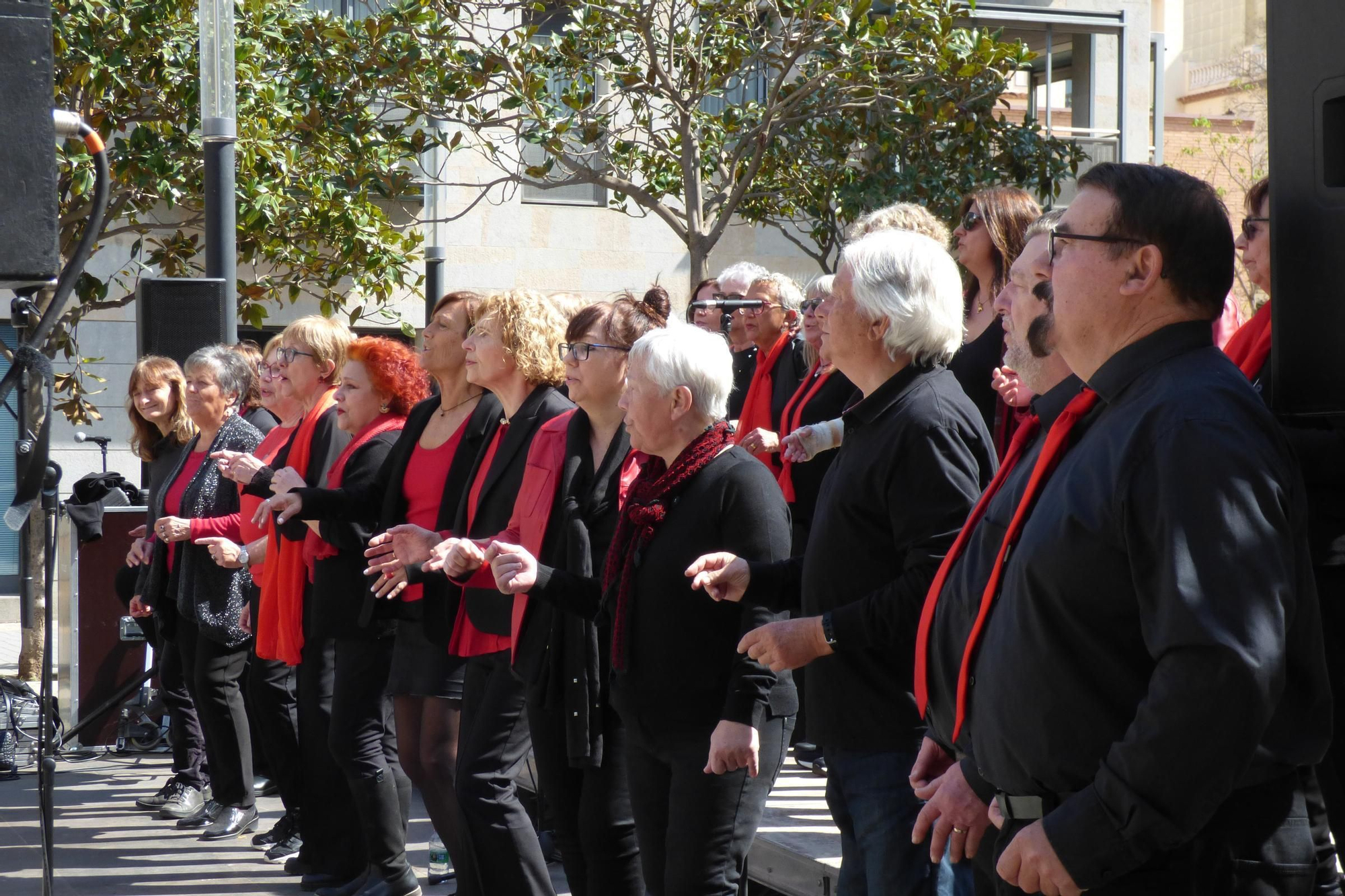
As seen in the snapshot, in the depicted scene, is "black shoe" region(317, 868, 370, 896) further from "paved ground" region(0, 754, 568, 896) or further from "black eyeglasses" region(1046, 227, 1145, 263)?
"black eyeglasses" region(1046, 227, 1145, 263)

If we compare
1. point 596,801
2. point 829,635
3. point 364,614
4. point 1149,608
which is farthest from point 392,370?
point 1149,608

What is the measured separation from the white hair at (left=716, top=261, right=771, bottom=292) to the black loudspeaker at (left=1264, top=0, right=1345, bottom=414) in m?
4.88

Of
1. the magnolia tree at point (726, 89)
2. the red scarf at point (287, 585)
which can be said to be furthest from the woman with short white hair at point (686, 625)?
the magnolia tree at point (726, 89)

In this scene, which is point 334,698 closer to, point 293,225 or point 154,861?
point 154,861

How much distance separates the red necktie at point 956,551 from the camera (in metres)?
2.75

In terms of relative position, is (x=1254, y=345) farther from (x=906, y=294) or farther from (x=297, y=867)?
(x=297, y=867)

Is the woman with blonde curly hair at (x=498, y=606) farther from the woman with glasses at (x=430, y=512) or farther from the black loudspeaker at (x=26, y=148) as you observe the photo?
the black loudspeaker at (x=26, y=148)

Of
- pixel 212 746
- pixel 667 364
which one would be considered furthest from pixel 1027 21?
pixel 667 364

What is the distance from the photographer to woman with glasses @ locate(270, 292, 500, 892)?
4898 mm

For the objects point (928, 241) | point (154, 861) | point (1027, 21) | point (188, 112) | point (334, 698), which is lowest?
point (154, 861)

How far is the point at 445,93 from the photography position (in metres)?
12.1

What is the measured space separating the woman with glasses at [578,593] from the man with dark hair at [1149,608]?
1.71m

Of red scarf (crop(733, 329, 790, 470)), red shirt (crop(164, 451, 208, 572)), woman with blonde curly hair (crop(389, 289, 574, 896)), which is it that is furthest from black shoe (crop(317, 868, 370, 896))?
red scarf (crop(733, 329, 790, 470))

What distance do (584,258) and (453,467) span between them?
14.7 meters
